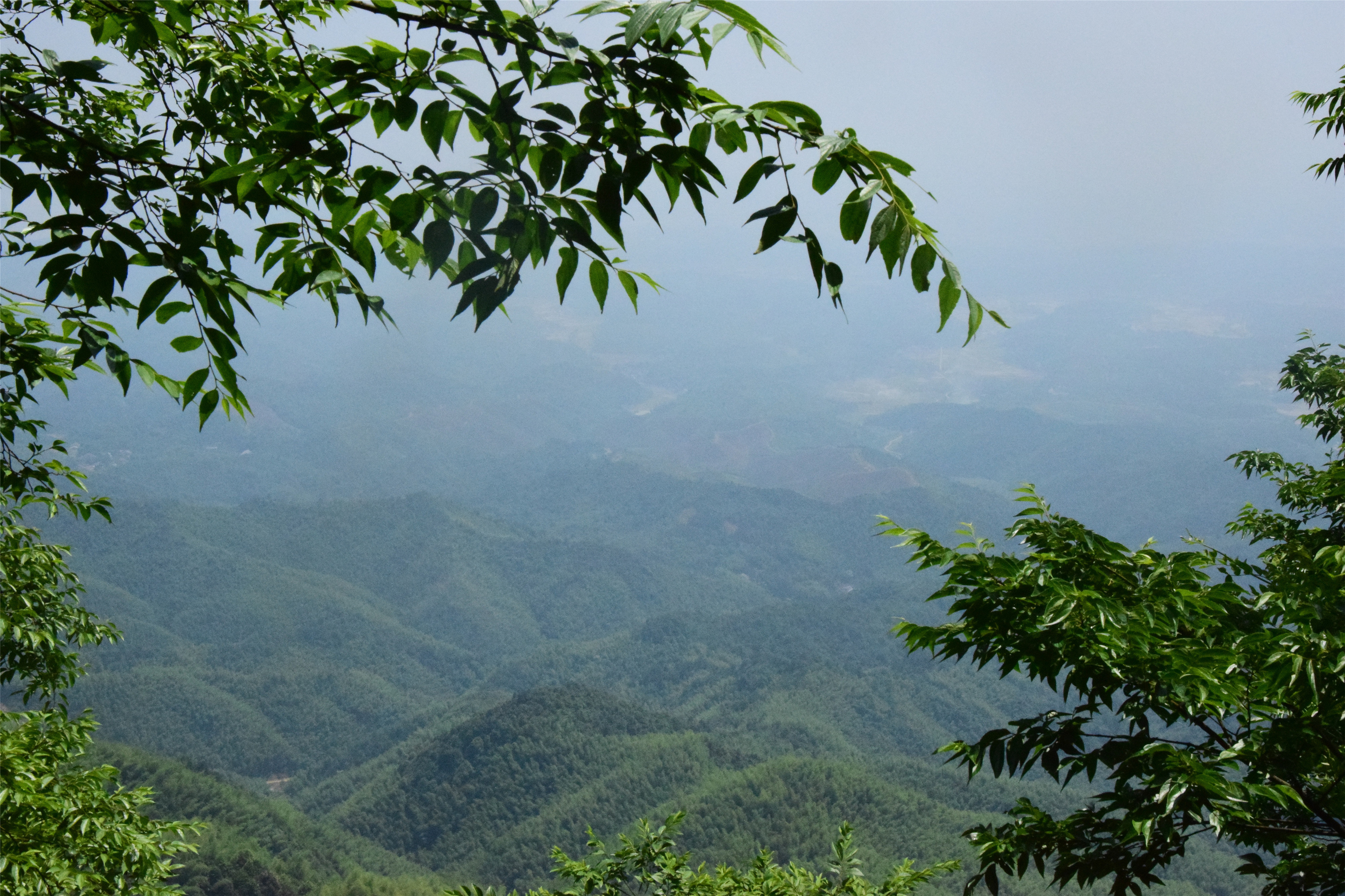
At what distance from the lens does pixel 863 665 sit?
9812 cm

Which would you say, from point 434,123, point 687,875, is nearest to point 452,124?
point 434,123

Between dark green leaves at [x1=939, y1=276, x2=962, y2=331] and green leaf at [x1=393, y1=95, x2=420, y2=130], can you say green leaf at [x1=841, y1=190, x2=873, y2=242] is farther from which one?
green leaf at [x1=393, y1=95, x2=420, y2=130]

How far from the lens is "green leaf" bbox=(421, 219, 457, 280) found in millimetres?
1225

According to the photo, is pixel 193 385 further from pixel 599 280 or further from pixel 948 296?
pixel 948 296

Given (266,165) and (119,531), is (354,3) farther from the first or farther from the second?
(119,531)

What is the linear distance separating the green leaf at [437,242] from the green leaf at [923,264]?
2.22 ft

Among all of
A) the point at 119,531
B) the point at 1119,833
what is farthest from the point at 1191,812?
the point at 119,531

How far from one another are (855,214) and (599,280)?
418 mm

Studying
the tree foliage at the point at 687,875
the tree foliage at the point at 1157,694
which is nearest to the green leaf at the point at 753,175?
the tree foliage at the point at 1157,694

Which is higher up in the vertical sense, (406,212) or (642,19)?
(642,19)

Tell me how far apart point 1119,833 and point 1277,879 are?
1.08m

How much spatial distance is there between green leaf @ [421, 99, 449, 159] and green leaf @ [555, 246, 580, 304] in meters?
0.28

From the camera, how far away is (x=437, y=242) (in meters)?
1.23

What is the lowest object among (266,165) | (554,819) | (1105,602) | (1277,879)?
(554,819)
